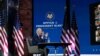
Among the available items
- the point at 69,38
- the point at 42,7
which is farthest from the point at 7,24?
the point at 69,38

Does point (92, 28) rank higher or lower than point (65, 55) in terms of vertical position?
higher

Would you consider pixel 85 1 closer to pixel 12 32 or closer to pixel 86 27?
pixel 86 27

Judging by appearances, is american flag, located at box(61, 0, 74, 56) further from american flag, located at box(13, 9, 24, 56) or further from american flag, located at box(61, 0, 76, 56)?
american flag, located at box(13, 9, 24, 56)

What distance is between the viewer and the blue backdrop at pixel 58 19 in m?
12.2

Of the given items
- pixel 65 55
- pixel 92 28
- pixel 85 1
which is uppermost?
pixel 85 1

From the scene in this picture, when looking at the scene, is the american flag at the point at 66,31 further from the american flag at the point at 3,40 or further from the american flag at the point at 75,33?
the american flag at the point at 3,40

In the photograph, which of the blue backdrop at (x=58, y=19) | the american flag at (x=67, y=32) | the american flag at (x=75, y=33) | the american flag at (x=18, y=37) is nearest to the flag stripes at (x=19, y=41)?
the american flag at (x=18, y=37)

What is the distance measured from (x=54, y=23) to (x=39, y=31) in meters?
0.51

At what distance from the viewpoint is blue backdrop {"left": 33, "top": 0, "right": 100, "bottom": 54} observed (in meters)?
12.2

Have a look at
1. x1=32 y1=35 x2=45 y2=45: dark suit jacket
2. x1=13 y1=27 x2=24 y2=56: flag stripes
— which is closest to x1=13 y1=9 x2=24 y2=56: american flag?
x1=13 y1=27 x2=24 y2=56: flag stripes

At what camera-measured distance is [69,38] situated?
40.3ft

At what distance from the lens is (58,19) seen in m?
12.2

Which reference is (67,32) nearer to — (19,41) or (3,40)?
(19,41)

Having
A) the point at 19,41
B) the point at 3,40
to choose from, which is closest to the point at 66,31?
the point at 19,41
